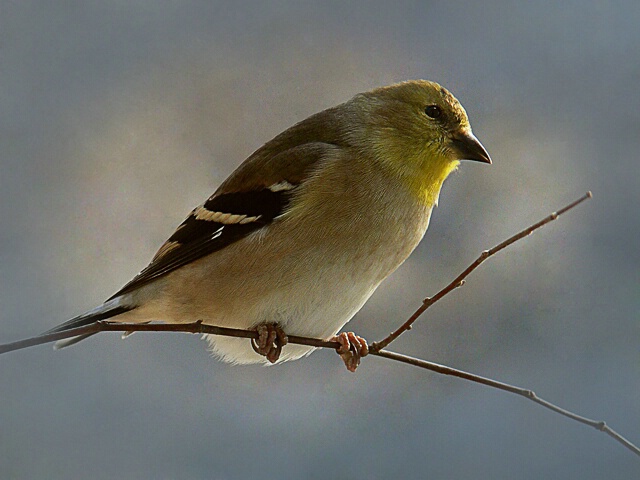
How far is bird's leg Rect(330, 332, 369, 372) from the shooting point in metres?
0.87

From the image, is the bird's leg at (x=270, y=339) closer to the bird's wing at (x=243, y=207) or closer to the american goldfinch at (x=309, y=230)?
the american goldfinch at (x=309, y=230)

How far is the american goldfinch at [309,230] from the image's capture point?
0.84 meters

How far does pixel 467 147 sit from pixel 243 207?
29cm

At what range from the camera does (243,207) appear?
35.5 inches

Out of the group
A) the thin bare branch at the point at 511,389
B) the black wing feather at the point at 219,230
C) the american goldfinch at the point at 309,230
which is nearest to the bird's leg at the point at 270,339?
the american goldfinch at the point at 309,230

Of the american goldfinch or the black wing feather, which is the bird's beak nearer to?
the american goldfinch

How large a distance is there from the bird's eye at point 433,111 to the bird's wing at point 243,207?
13cm

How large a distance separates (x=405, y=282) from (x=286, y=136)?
0.36m

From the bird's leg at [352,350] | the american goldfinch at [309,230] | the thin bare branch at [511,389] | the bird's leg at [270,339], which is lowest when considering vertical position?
the thin bare branch at [511,389]

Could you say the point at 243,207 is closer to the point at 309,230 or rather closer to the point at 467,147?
the point at 309,230

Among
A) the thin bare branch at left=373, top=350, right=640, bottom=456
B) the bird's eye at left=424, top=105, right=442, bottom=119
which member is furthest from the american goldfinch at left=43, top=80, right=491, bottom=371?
the thin bare branch at left=373, top=350, right=640, bottom=456

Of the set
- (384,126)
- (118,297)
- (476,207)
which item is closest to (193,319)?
(118,297)

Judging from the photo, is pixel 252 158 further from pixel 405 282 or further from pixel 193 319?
pixel 405 282

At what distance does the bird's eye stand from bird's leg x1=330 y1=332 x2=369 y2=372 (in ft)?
0.98
